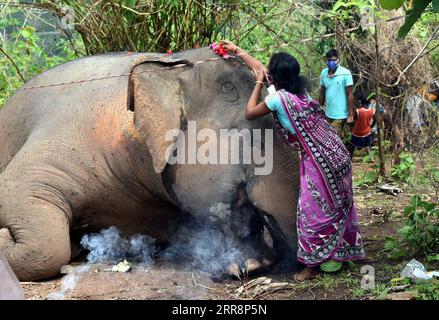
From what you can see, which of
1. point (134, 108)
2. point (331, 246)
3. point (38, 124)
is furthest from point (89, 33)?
point (331, 246)

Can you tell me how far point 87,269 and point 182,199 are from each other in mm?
798

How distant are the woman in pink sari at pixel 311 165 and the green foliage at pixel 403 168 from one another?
9.57 ft

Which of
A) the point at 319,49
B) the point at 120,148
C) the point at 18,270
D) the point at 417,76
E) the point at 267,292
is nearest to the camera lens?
the point at 267,292

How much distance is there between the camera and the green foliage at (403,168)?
7.23m

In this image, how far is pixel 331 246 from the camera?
444 cm

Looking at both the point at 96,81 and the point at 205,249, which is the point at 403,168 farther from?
the point at 96,81

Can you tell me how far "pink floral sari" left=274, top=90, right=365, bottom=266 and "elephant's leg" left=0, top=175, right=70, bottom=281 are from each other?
1562 millimetres

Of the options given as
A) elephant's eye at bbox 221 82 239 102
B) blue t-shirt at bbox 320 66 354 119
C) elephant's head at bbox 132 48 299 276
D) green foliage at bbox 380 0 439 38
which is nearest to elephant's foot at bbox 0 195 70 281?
elephant's head at bbox 132 48 299 276

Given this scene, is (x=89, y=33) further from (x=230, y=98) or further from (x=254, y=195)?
(x=254, y=195)

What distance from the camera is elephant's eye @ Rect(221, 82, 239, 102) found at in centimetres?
475

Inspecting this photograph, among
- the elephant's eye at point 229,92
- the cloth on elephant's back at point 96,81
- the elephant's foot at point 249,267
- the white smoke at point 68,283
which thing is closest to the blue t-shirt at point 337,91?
the cloth on elephant's back at point 96,81

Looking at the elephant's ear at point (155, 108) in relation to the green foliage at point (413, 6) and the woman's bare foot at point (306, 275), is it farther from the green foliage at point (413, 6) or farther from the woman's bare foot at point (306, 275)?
the green foliage at point (413, 6)

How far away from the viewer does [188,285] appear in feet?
14.6
